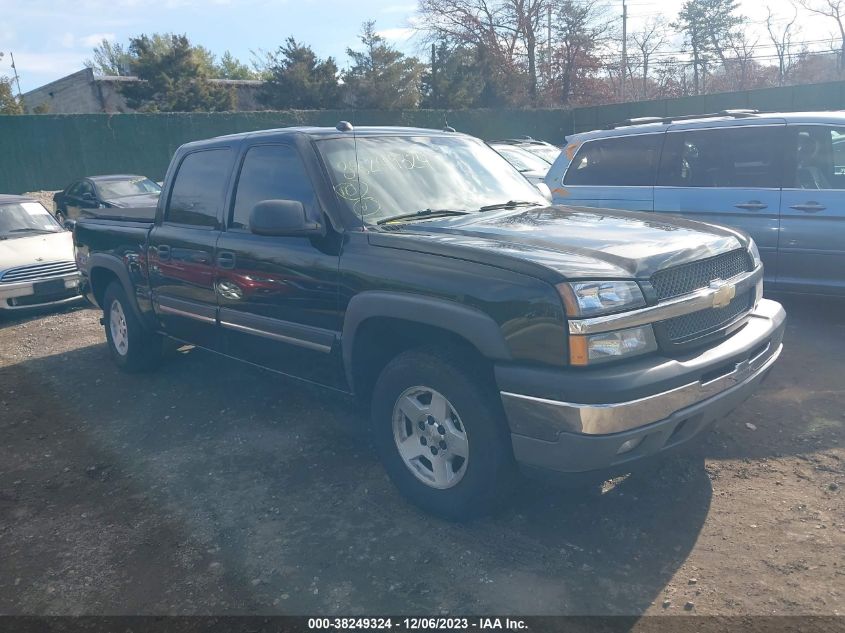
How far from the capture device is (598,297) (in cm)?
299

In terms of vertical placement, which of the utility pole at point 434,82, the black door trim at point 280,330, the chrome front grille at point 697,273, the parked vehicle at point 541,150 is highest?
the utility pole at point 434,82

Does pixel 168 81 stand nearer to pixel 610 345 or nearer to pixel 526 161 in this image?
pixel 526 161

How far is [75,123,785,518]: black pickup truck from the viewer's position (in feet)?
9.75

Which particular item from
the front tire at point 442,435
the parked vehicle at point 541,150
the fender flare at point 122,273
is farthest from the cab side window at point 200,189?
the parked vehicle at point 541,150

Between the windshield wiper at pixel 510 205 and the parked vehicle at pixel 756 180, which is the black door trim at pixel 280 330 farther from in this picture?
the parked vehicle at pixel 756 180

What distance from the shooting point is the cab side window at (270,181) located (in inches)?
164

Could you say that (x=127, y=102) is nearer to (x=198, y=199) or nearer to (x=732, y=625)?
(x=198, y=199)

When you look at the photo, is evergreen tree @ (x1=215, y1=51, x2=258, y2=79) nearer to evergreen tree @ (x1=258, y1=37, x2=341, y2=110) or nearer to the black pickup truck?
evergreen tree @ (x1=258, y1=37, x2=341, y2=110)

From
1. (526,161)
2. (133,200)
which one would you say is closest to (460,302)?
(526,161)

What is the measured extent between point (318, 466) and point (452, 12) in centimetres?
4197

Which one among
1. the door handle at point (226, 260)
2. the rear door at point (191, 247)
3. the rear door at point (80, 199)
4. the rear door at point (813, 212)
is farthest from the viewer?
the rear door at point (80, 199)

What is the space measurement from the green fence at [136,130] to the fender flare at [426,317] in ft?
67.6

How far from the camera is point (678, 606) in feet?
9.29

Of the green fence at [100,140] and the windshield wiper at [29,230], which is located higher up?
the green fence at [100,140]
